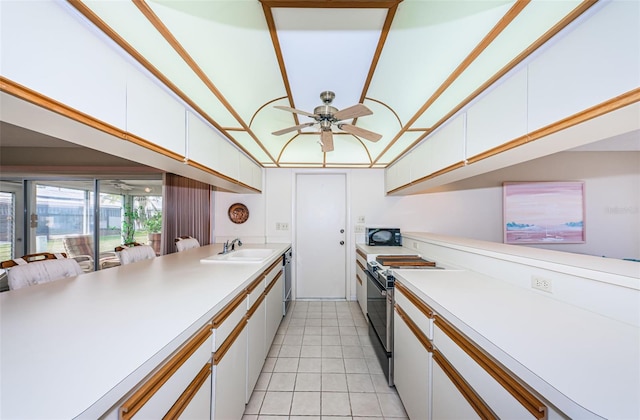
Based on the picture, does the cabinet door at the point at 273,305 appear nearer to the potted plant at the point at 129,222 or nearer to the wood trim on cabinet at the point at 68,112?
the wood trim on cabinet at the point at 68,112

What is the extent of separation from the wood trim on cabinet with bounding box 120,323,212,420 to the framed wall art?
13.4 ft

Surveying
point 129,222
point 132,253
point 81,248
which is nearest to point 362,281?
point 132,253

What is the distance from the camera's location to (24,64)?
78cm

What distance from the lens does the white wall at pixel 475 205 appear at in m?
3.44

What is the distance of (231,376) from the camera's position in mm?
1354

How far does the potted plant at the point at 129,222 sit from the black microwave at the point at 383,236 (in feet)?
12.3

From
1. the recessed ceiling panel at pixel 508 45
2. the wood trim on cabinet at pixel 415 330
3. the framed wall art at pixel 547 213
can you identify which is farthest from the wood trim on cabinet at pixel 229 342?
the framed wall art at pixel 547 213

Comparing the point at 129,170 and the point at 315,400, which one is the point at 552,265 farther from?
the point at 129,170

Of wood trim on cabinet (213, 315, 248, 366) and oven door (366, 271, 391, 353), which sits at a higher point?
wood trim on cabinet (213, 315, 248, 366)

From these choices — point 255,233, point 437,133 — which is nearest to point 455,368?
point 437,133

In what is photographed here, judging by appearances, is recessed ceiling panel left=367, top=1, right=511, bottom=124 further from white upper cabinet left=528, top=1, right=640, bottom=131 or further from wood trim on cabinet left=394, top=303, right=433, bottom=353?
wood trim on cabinet left=394, top=303, right=433, bottom=353

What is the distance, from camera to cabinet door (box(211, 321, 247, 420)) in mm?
1177

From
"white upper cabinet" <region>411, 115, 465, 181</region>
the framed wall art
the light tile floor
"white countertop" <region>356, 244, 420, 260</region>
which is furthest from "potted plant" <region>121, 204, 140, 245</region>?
the framed wall art

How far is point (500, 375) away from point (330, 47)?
1.81m
